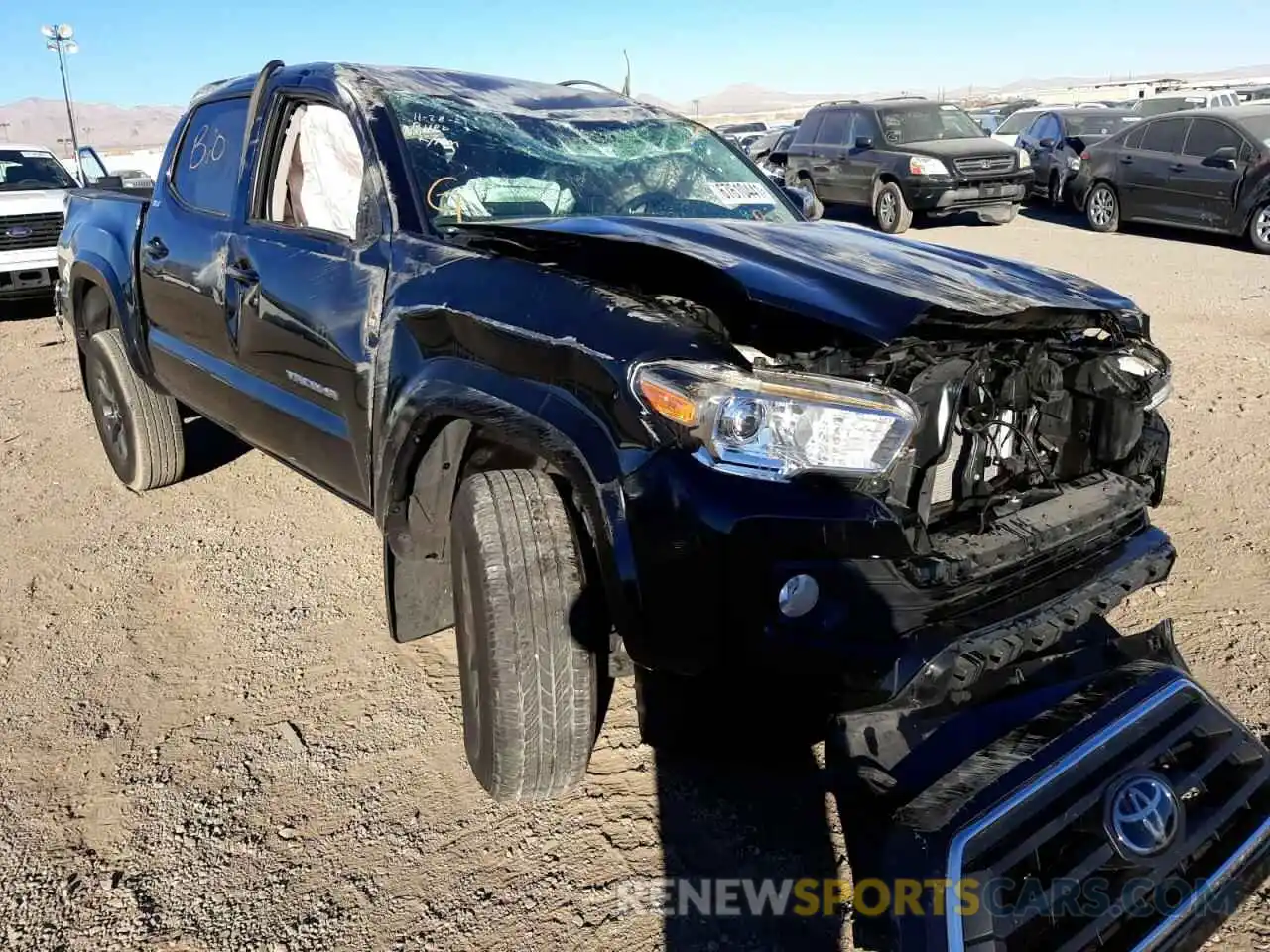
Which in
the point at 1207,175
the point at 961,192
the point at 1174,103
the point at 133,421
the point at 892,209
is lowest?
the point at 133,421

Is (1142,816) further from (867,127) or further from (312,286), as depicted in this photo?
(867,127)

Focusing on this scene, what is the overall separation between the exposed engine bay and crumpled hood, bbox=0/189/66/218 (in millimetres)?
10161

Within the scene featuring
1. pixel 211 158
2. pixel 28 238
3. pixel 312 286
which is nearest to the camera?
pixel 312 286

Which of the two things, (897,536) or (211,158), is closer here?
(897,536)

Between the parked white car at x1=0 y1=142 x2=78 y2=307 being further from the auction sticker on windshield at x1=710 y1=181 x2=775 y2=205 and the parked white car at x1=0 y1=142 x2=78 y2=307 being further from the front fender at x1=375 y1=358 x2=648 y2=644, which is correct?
the front fender at x1=375 y1=358 x2=648 y2=644

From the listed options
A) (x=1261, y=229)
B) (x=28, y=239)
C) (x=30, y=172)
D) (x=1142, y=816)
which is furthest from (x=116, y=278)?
(x=1261, y=229)

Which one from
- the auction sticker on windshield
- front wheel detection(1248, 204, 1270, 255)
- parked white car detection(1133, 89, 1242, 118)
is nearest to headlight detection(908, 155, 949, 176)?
front wheel detection(1248, 204, 1270, 255)

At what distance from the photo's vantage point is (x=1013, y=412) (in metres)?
2.39

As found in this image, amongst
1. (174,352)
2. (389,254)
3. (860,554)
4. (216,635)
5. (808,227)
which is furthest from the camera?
(174,352)

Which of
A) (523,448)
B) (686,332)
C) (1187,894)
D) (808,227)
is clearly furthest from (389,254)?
(1187,894)

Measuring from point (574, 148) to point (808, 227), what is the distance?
843 mm

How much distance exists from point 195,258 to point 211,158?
1.61ft

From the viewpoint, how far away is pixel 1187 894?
195 cm

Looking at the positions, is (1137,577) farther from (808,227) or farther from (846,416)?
(808,227)
